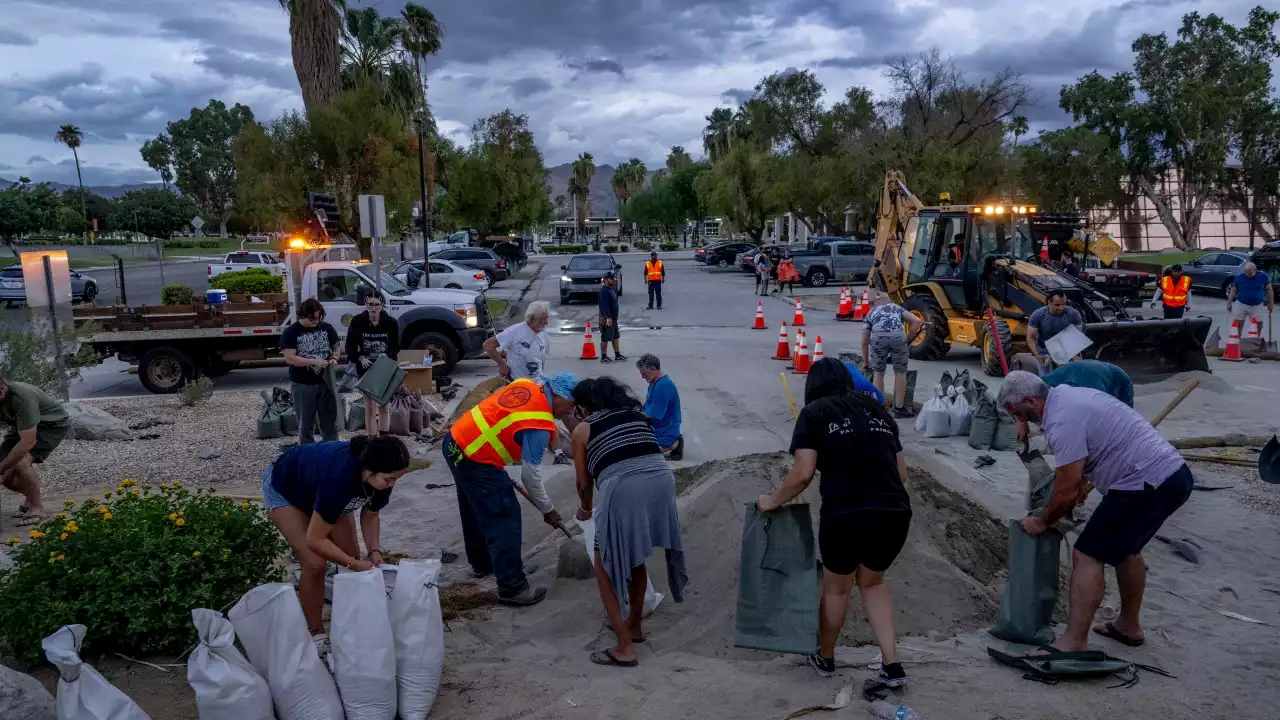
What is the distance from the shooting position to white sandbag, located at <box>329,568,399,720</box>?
399 cm

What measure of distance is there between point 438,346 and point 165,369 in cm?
408

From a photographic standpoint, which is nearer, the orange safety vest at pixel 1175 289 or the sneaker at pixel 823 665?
the sneaker at pixel 823 665

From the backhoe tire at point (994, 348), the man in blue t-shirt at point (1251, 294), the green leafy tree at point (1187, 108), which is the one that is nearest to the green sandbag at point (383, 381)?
the backhoe tire at point (994, 348)

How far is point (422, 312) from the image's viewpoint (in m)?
14.1

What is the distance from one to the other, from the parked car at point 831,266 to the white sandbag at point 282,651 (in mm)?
30775

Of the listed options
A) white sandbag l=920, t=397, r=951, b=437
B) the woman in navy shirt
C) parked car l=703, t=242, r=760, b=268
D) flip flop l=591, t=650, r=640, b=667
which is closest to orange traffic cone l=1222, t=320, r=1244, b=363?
white sandbag l=920, t=397, r=951, b=437

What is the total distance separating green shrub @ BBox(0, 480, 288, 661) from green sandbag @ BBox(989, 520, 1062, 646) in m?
4.01

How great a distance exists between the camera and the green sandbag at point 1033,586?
4.71m

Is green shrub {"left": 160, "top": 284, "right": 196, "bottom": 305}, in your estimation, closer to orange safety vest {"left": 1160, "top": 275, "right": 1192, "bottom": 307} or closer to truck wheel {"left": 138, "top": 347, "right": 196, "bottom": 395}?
truck wheel {"left": 138, "top": 347, "right": 196, "bottom": 395}

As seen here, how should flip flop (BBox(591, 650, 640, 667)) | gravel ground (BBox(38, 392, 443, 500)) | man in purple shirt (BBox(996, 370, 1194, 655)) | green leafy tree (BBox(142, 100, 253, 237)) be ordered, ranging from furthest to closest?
green leafy tree (BBox(142, 100, 253, 237)), gravel ground (BBox(38, 392, 443, 500)), flip flop (BBox(591, 650, 640, 667)), man in purple shirt (BBox(996, 370, 1194, 655))

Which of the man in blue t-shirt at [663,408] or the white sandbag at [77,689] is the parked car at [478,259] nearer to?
the man in blue t-shirt at [663,408]

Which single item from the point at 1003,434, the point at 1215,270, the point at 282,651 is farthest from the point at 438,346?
the point at 1215,270

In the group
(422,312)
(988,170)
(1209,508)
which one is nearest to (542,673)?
(1209,508)

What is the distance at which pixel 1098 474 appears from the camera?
4508mm
